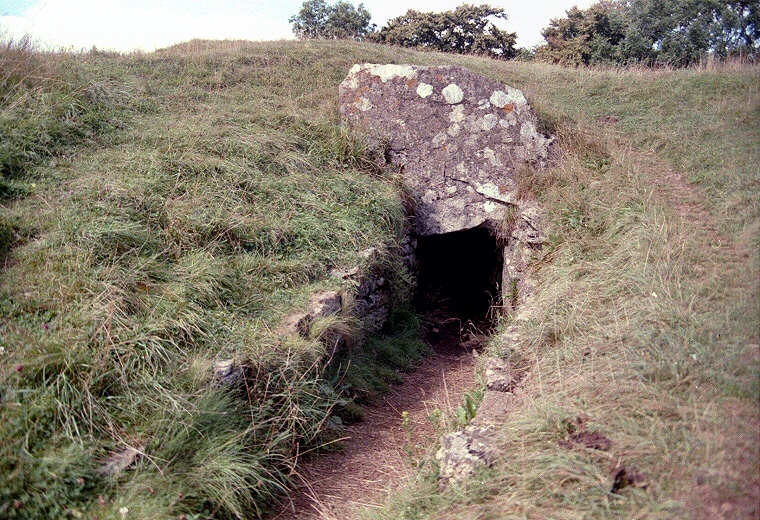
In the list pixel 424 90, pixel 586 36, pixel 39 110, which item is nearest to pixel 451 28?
pixel 586 36

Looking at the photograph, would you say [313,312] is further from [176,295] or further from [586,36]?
[586,36]

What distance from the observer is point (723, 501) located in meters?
2.41

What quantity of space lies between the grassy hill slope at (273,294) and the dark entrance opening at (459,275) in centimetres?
150

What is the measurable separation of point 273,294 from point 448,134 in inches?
147

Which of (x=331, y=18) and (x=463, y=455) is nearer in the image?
(x=463, y=455)

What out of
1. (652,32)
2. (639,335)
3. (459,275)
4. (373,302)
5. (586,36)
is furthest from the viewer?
(586,36)

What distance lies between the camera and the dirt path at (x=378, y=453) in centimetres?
402

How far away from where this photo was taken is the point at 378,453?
15.4 feet

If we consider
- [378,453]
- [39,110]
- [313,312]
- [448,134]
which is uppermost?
[39,110]

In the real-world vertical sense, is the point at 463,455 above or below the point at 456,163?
below

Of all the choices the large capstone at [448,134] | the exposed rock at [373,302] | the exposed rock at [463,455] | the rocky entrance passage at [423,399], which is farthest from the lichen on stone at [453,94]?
the exposed rock at [463,455]

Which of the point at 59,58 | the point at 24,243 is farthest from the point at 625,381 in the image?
the point at 59,58

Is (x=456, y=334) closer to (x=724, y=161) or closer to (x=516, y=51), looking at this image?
(x=724, y=161)

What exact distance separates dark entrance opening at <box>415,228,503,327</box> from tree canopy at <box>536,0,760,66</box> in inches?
254
